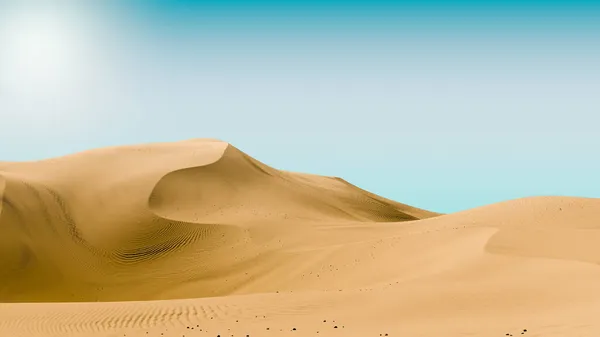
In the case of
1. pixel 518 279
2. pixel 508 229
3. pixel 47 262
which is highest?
pixel 508 229

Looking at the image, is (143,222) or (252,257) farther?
(143,222)

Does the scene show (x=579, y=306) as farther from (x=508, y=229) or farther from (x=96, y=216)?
(x=96, y=216)

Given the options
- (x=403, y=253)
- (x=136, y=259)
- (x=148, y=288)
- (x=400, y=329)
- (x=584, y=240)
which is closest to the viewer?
(x=400, y=329)

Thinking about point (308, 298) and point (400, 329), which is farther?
point (308, 298)

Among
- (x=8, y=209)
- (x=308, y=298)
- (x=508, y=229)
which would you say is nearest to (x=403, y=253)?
(x=508, y=229)

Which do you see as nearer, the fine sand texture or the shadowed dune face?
the fine sand texture

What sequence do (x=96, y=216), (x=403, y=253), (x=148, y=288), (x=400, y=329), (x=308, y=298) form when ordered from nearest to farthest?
(x=400, y=329), (x=308, y=298), (x=403, y=253), (x=148, y=288), (x=96, y=216)

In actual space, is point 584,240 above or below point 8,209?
above

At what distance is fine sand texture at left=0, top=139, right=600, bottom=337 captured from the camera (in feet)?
37.6

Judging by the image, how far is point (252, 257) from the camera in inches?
944

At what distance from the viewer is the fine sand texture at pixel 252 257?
37.6 feet

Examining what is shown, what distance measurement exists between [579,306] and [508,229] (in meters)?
8.10

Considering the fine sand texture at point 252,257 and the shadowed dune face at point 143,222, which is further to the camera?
the shadowed dune face at point 143,222

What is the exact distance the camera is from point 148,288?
2369 centimetres
